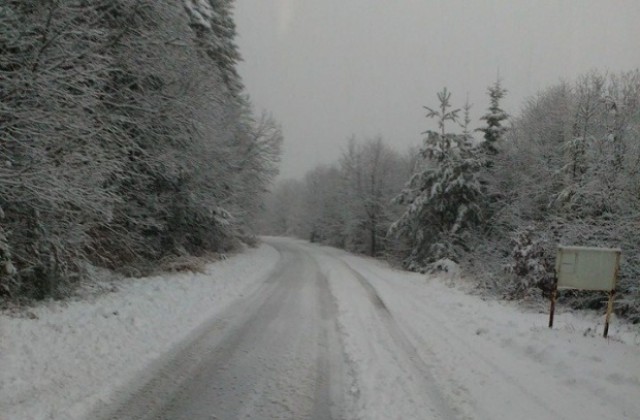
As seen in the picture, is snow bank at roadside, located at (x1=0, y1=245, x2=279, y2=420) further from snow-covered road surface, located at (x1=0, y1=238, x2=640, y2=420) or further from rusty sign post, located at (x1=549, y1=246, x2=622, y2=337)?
rusty sign post, located at (x1=549, y1=246, x2=622, y2=337)

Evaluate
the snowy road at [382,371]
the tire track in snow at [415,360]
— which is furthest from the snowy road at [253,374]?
the tire track in snow at [415,360]

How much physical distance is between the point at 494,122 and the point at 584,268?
745 inches

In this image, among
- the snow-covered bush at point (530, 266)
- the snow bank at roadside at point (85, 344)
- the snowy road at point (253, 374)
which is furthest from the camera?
the snow-covered bush at point (530, 266)

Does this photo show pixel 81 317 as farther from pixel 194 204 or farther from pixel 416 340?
pixel 194 204

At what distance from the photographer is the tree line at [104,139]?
6324 mm

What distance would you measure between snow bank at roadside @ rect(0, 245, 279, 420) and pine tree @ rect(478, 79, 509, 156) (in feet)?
66.8

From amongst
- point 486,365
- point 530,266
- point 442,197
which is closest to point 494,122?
point 442,197

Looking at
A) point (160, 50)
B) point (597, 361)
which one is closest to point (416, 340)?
point (597, 361)

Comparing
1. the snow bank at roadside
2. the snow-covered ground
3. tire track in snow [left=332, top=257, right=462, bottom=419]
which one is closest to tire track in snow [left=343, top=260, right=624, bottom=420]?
the snow-covered ground

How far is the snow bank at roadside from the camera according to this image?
4.29m

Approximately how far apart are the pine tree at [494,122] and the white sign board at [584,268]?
18072 mm

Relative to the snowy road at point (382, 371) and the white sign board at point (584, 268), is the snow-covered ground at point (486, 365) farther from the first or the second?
the white sign board at point (584, 268)

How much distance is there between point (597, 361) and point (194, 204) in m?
13.1

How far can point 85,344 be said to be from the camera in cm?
592
